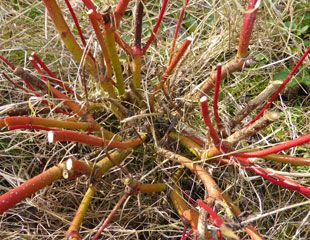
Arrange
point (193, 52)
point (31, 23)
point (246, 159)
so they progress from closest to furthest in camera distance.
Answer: point (246, 159)
point (193, 52)
point (31, 23)

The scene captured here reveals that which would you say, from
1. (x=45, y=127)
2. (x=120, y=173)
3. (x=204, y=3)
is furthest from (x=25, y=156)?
(x=204, y=3)

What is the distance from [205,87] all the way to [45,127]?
17.1 inches

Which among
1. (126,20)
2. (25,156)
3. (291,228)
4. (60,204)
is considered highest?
(126,20)

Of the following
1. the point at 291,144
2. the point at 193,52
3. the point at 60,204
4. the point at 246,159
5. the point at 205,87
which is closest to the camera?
the point at 291,144

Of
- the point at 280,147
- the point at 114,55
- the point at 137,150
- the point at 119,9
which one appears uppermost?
the point at 119,9

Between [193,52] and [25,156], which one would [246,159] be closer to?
[193,52]

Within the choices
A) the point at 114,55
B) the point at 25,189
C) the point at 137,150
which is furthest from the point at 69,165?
the point at 137,150

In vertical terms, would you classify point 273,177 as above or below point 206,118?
below

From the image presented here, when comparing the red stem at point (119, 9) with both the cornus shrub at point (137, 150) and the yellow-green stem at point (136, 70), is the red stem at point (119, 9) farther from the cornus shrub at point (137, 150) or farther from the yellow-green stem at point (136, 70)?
the yellow-green stem at point (136, 70)

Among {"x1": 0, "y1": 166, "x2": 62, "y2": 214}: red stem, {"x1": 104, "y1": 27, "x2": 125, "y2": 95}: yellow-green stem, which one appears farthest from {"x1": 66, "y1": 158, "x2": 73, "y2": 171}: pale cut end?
{"x1": 104, "y1": 27, "x2": 125, "y2": 95}: yellow-green stem

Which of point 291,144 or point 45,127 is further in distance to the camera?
point 45,127

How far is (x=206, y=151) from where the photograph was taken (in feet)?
4.32

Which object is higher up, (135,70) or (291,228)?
(135,70)

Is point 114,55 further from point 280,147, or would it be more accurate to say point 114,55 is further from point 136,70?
point 280,147
